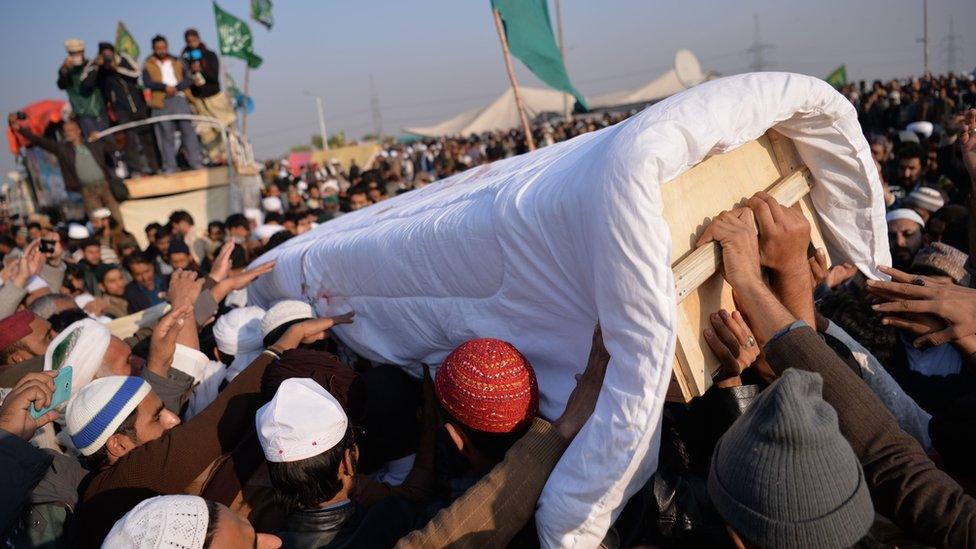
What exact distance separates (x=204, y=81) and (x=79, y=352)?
8432mm

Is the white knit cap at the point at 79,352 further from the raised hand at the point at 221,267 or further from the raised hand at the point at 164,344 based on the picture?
the raised hand at the point at 221,267

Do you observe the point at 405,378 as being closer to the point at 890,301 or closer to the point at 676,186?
the point at 676,186

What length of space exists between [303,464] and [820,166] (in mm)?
1866

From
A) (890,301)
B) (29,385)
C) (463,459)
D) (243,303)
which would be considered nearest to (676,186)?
(890,301)

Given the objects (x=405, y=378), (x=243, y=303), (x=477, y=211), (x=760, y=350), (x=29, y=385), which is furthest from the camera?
(x=243, y=303)

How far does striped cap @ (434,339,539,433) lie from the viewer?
5.18ft

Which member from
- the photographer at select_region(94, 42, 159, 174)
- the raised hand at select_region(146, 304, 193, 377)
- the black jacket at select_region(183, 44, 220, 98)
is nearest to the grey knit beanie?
the raised hand at select_region(146, 304, 193, 377)

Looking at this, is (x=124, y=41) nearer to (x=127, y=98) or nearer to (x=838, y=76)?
(x=127, y=98)

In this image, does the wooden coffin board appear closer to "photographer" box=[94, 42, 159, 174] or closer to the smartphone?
the smartphone

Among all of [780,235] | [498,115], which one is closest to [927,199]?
[780,235]

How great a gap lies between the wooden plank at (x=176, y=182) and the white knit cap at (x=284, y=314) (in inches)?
299

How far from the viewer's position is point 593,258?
4.41 feet

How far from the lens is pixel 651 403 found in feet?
4.10

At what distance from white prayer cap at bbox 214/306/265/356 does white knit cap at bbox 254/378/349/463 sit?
3.83 feet
